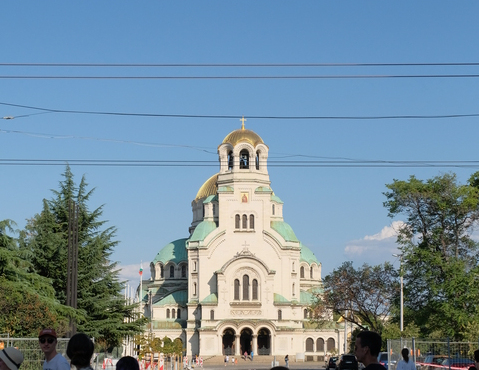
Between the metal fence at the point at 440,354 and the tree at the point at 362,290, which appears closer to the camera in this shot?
the metal fence at the point at 440,354

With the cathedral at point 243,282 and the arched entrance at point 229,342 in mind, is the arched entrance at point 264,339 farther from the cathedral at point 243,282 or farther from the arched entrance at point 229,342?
the arched entrance at point 229,342

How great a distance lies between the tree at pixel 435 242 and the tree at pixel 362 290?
13.9 feet

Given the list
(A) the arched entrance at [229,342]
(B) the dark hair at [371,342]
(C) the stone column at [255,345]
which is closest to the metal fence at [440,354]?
(B) the dark hair at [371,342]

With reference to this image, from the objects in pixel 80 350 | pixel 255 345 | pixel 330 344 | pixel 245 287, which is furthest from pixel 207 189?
pixel 80 350

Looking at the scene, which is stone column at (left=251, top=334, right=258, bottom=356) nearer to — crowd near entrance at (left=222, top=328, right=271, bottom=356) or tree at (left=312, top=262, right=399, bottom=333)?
crowd near entrance at (left=222, top=328, right=271, bottom=356)

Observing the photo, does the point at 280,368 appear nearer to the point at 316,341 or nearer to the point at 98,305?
the point at 98,305

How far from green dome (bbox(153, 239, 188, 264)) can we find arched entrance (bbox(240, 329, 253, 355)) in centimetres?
1793

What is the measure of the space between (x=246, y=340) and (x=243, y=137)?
22.2 meters

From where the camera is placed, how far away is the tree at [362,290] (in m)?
54.2

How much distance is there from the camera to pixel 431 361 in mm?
29547

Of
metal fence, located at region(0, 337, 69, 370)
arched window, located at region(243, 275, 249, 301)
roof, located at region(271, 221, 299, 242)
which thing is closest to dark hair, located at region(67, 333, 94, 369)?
metal fence, located at region(0, 337, 69, 370)

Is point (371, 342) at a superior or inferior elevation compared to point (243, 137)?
inferior

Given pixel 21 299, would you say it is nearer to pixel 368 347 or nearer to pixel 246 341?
pixel 368 347

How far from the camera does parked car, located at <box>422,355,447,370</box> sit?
2886 cm
